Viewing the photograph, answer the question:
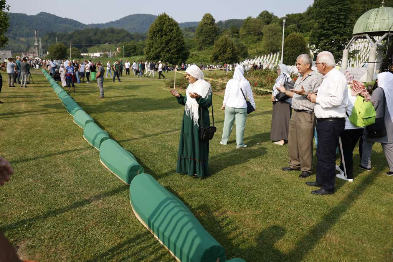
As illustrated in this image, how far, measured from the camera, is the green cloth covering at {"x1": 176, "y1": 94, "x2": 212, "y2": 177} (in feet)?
17.8

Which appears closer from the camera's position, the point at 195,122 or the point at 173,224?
the point at 173,224

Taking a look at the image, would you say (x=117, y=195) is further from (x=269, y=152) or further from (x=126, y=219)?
(x=269, y=152)

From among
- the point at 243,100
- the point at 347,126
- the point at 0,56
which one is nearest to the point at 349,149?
the point at 347,126

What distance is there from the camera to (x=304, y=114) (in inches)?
222

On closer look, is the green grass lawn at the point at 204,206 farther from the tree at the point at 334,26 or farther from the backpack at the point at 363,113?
the tree at the point at 334,26

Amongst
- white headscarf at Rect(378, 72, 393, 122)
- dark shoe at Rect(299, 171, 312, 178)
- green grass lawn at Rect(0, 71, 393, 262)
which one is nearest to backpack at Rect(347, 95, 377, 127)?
white headscarf at Rect(378, 72, 393, 122)

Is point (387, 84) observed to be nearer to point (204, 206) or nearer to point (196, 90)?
point (196, 90)

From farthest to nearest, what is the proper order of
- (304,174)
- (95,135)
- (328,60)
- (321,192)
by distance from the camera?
(95,135), (304,174), (321,192), (328,60)

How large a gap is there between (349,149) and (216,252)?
4051 mm

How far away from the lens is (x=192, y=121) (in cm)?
543

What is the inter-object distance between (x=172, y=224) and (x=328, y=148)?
3.01 m

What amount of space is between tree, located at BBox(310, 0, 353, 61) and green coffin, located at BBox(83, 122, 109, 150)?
128 feet

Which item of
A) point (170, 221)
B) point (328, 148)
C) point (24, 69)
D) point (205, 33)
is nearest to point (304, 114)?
point (328, 148)

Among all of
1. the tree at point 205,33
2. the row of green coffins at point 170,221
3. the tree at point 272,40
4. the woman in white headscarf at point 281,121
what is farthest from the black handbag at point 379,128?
the tree at point 205,33
